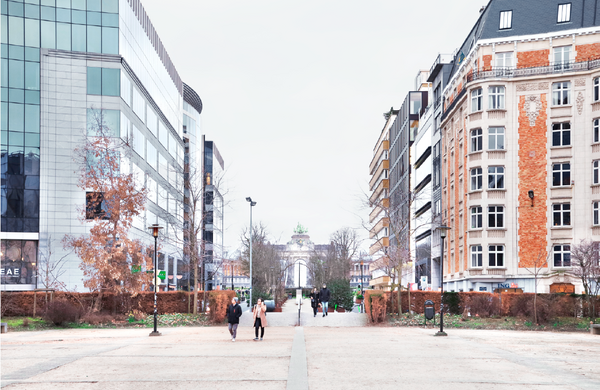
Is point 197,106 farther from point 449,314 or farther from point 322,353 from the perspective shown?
point 322,353

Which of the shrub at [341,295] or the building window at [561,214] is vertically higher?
the building window at [561,214]

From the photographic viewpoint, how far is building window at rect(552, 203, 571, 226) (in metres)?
51.0

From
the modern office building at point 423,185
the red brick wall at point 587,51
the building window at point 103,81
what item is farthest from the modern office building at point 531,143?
the building window at point 103,81

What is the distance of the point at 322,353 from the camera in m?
20.8

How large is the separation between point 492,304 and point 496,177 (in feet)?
53.3

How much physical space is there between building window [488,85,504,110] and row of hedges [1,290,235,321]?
82.7 ft

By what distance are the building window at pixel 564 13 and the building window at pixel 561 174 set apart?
10.5 metres

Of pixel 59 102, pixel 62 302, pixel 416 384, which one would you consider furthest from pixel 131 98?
pixel 416 384

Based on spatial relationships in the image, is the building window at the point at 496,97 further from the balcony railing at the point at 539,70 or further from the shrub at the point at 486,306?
the shrub at the point at 486,306

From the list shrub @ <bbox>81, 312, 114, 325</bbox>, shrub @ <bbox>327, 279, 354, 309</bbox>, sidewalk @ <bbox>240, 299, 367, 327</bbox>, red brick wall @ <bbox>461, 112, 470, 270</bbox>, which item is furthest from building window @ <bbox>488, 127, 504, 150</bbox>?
shrub @ <bbox>81, 312, 114, 325</bbox>

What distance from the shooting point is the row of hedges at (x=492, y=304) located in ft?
120

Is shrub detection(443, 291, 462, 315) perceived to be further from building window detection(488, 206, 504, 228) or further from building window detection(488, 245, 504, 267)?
building window detection(488, 206, 504, 228)

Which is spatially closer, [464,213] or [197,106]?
[464,213]

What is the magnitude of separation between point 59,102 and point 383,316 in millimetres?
32716
